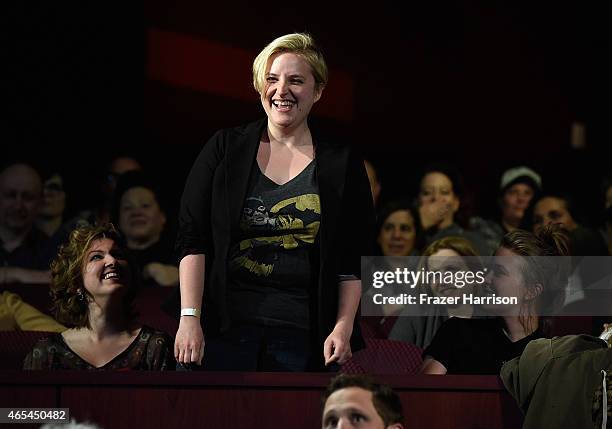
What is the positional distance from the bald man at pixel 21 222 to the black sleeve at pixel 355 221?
2121 millimetres

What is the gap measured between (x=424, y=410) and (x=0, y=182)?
8.47 feet

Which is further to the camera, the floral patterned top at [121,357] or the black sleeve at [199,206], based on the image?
the floral patterned top at [121,357]

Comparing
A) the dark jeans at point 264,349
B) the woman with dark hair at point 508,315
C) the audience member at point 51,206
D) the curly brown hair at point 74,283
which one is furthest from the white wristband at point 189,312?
the audience member at point 51,206

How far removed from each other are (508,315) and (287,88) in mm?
911

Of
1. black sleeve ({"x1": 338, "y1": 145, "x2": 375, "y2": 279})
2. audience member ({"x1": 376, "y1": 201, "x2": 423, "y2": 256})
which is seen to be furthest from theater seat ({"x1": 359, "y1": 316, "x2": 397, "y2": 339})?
black sleeve ({"x1": 338, "y1": 145, "x2": 375, "y2": 279})

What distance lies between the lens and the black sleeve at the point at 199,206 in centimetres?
270

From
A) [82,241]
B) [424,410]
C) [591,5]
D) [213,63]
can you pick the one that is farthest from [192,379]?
[591,5]

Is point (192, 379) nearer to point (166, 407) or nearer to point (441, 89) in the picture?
point (166, 407)

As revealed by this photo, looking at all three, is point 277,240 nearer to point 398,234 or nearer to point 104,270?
point 104,270

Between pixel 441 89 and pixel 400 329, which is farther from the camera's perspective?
pixel 441 89

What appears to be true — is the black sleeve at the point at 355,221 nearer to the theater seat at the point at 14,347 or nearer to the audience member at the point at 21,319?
the theater seat at the point at 14,347

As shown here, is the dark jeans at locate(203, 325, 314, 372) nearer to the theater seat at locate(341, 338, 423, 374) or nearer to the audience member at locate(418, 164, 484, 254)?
the theater seat at locate(341, 338, 423, 374)

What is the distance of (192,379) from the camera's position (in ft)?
8.59

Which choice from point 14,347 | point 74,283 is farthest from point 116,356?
point 14,347
